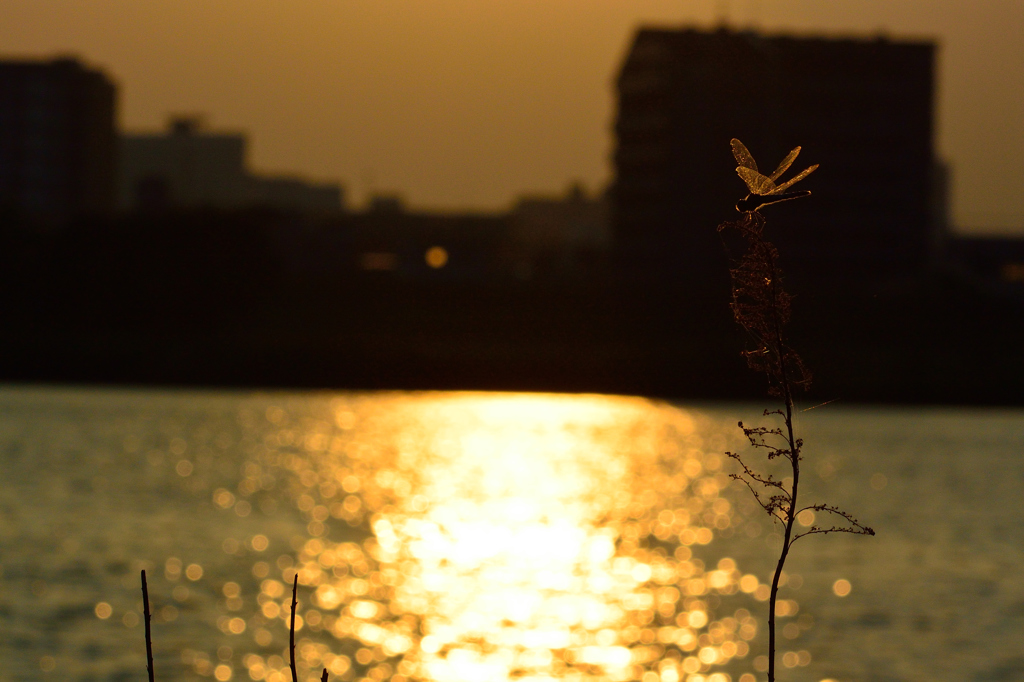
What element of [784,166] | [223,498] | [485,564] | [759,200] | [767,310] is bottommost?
[223,498]

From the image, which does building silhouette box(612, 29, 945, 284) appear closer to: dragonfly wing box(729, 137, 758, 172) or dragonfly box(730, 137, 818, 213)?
dragonfly wing box(729, 137, 758, 172)

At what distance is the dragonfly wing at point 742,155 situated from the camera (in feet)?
14.4

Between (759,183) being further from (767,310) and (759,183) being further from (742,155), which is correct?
(742,155)

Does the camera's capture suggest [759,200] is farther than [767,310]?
Yes

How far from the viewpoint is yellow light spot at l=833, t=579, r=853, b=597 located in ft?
153

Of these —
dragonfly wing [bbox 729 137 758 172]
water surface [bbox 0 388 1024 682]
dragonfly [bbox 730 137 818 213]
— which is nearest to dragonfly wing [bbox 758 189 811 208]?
dragonfly [bbox 730 137 818 213]

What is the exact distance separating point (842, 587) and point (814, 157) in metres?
126

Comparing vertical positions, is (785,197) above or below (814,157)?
below

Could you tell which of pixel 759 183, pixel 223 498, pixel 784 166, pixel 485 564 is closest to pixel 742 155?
pixel 784 166

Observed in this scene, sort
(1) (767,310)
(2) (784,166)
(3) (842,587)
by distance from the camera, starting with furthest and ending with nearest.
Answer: (3) (842,587)
(2) (784,166)
(1) (767,310)

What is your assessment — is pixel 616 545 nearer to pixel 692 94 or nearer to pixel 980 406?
pixel 980 406

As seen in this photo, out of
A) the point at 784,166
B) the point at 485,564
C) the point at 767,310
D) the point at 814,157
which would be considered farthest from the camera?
the point at 814,157

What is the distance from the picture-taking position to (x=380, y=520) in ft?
230

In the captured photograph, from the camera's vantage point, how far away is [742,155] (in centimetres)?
451
